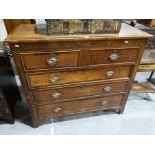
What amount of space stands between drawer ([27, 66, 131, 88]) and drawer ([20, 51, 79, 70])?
78 millimetres

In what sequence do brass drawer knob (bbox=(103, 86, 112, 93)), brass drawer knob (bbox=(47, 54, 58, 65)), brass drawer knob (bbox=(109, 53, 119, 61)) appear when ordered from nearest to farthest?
brass drawer knob (bbox=(47, 54, 58, 65))
brass drawer knob (bbox=(109, 53, 119, 61))
brass drawer knob (bbox=(103, 86, 112, 93))

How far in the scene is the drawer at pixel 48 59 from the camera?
1.07 meters

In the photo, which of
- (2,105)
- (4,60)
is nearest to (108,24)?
(4,60)

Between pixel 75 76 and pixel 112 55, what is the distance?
0.36m

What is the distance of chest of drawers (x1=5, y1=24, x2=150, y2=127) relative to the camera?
1.05 meters

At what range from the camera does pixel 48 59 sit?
1.10 metres

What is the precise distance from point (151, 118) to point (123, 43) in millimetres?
1096

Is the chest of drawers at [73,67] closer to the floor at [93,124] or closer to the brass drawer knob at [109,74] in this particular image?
the brass drawer knob at [109,74]

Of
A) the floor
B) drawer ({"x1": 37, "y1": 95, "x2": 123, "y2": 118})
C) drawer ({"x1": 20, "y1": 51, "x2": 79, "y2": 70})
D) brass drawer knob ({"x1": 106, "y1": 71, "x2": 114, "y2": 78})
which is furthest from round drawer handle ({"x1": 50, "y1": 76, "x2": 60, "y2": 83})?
the floor

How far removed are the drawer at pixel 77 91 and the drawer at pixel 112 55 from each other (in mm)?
259

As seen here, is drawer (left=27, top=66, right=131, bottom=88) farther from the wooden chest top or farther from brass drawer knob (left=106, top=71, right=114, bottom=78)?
the wooden chest top

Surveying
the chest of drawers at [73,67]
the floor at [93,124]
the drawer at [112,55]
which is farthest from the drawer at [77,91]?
the floor at [93,124]

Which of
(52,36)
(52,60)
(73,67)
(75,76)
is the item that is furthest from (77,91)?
(52,36)
